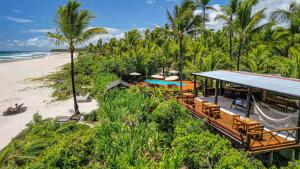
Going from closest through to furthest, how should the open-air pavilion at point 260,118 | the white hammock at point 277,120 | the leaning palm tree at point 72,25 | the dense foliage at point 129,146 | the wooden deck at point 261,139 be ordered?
the dense foliage at point 129,146 → the wooden deck at point 261,139 → the open-air pavilion at point 260,118 → the white hammock at point 277,120 → the leaning palm tree at point 72,25

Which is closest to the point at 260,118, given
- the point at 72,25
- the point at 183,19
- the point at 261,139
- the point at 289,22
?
the point at 261,139

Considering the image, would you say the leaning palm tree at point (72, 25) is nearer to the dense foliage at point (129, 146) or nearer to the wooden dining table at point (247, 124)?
the dense foliage at point (129, 146)

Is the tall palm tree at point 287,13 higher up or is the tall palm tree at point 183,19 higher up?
the tall palm tree at point 287,13

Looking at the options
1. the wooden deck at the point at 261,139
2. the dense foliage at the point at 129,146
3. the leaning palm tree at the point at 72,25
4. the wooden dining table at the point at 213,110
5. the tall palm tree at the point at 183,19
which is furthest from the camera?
the tall palm tree at the point at 183,19

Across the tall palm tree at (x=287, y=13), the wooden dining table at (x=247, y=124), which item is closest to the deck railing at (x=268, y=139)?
the wooden dining table at (x=247, y=124)

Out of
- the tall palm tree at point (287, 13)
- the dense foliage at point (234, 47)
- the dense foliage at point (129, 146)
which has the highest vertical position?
the tall palm tree at point (287, 13)

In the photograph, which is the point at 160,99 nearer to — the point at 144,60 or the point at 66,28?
the point at 66,28

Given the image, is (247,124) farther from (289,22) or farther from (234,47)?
(234,47)

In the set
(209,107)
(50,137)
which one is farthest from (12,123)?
(209,107)
